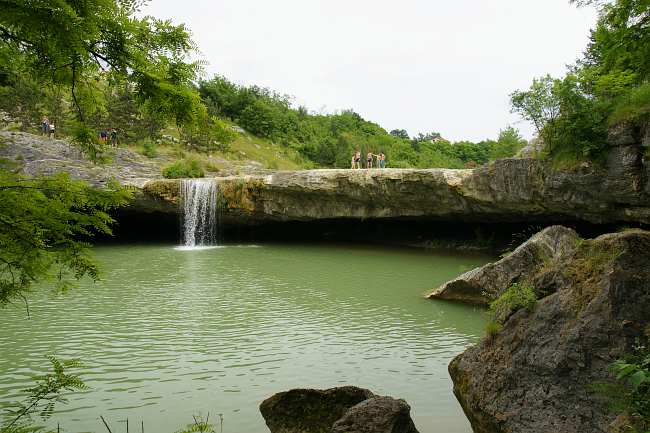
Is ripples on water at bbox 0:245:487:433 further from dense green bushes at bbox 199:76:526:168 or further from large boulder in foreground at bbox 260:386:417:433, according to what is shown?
dense green bushes at bbox 199:76:526:168

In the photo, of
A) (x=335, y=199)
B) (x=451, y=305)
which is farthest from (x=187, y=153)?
(x=451, y=305)

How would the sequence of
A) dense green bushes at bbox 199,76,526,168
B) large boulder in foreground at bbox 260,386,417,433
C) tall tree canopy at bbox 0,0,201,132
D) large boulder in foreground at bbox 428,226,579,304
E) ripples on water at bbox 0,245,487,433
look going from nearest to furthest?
tall tree canopy at bbox 0,0,201,132, large boulder in foreground at bbox 260,386,417,433, ripples on water at bbox 0,245,487,433, large boulder in foreground at bbox 428,226,579,304, dense green bushes at bbox 199,76,526,168

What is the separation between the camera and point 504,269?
9.62 m

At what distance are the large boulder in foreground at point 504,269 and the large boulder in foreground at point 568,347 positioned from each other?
4.80m

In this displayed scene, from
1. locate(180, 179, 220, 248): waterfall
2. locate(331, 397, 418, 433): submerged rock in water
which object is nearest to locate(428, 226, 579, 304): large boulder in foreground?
locate(331, 397, 418, 433): submerged rock in water

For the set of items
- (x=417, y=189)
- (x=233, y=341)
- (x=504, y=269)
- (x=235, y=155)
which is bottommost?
(x=233, y=341)

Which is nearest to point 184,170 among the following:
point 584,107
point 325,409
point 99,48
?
point 584,107

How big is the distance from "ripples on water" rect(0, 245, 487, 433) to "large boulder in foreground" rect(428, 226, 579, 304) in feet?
1.25

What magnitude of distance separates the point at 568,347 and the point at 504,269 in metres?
5.66

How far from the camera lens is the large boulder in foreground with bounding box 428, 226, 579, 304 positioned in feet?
31.5

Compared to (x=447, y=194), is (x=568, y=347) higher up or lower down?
lower down

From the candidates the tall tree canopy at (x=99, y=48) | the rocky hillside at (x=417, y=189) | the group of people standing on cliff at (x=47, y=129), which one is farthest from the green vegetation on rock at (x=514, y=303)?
the group of people standing on cliff at (x=47, y=129)

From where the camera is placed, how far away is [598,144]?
43.5 feet

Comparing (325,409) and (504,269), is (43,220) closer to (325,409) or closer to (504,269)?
(325,409)
